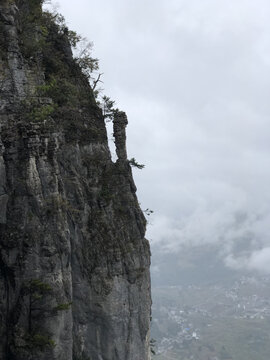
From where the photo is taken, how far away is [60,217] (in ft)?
103

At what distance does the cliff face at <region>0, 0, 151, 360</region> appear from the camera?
95.8 feet

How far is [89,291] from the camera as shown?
128ft

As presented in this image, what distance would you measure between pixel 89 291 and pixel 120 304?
154 inches

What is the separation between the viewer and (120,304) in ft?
133

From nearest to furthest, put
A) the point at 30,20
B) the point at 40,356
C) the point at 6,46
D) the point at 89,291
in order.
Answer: the point at 40,356 → the point at 6,46 → the point at 89,291 → the point at 30,20

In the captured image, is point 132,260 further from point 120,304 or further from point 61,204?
point 61,204

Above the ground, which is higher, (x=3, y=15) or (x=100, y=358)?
(x=3, y=15)

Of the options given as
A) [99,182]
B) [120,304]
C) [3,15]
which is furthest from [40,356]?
[3,15]

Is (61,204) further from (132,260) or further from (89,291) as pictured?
(132,260)

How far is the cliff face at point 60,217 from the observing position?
1150 inches

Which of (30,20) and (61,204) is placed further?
(30,20)

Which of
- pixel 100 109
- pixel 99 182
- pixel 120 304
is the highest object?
pixel 100 109

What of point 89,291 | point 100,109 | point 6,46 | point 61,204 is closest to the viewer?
point 61,204

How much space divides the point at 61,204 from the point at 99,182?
1241 centimetres
